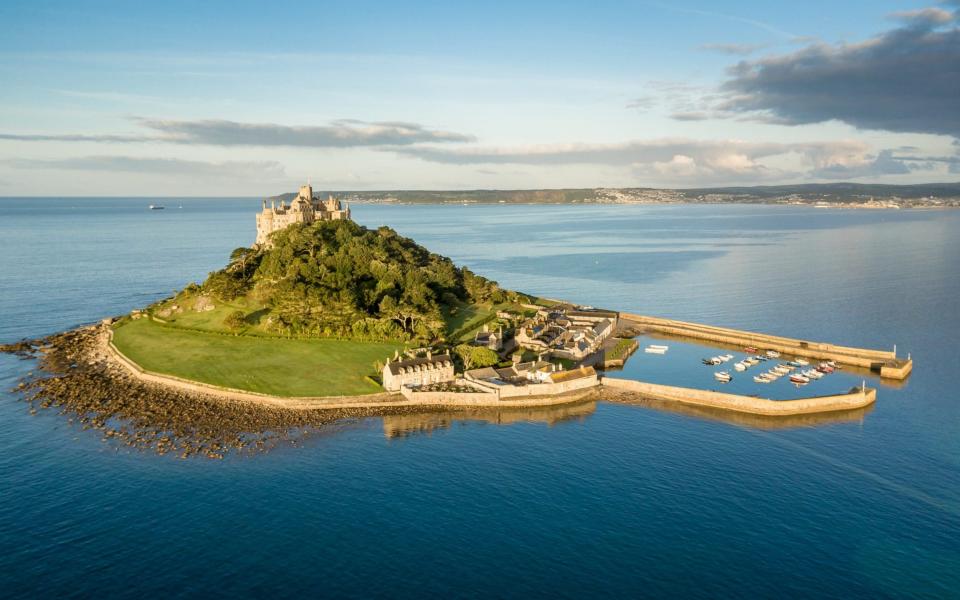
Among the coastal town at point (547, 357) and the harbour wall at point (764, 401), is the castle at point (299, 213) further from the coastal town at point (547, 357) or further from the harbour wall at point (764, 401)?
the harbour wall at point (764, 401)

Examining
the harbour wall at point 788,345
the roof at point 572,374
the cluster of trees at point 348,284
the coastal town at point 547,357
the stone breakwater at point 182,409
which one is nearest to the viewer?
the stone breakwater at point 182,409

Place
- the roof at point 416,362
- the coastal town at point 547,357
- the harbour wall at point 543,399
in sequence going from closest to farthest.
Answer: the harbour wall at point 543,399 < the coastal town at point 547,357 < the roof at point 416,362

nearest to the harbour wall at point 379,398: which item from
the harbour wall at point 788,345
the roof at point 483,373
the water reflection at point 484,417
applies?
the water reflection at point 484,417

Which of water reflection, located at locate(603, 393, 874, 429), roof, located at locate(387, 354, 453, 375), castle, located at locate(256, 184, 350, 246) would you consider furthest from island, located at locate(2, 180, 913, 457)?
castle, located at locate(256, 184, 350, 246)

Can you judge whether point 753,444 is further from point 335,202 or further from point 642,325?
point 335,202

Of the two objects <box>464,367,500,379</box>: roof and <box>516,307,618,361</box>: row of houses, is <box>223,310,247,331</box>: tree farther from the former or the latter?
<box>516,307,618,361</box>: row of houses

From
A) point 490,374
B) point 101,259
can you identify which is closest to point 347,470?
point 490,374

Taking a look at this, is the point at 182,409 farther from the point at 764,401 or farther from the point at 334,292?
the point at 764,401
